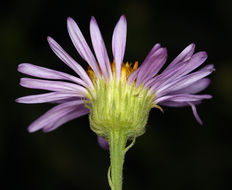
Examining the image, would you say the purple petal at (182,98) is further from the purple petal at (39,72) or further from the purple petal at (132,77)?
the purple petal at (39,72)

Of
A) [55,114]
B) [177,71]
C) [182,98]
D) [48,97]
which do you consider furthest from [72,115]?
[177,71]

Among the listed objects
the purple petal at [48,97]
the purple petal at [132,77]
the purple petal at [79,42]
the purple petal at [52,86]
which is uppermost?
the purple petal at [79,42]

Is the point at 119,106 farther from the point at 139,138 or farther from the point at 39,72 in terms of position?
the point at 139,138

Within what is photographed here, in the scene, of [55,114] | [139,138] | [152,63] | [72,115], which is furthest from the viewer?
[139,138]

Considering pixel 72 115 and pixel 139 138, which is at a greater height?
pixel 72 115

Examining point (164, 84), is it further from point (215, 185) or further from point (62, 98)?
point (215, 185)

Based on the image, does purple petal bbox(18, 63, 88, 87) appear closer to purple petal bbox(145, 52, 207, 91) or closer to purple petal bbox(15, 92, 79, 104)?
purple petal bbox(15, 92, 79, 104)

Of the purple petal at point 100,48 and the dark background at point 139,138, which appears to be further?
the dark background at point 139,138

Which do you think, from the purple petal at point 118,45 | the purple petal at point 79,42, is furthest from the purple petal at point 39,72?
the purple petal at point 118,45

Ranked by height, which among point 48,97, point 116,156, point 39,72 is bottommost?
point 116,156
